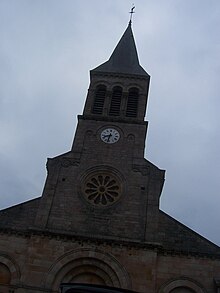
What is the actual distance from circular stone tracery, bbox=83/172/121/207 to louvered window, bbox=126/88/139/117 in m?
4.43

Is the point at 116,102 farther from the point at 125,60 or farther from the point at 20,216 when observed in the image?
the point at 20,216

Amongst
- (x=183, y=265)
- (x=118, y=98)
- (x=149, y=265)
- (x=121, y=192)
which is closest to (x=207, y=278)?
(x=183, y=265)

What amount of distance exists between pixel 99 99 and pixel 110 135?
295 centimetres

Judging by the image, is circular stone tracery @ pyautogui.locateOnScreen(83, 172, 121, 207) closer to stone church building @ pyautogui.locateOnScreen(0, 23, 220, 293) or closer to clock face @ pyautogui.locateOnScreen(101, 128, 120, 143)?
stone church building @ pyautogui.locateOnScreen(0, 23, 220, 293)

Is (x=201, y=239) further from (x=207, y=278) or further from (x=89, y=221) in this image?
(x=89, y=221)

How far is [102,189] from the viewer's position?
20.5 metres

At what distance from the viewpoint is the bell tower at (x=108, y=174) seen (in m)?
19.2

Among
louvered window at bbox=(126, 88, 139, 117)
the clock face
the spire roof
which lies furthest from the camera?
the spire roof

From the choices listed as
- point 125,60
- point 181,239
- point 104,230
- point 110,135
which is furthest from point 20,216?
point 125,60

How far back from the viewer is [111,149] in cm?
2198

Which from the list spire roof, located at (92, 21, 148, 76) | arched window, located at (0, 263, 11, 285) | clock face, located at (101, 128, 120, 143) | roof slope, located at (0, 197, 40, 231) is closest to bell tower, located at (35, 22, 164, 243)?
clock face, located at (101, 128, 120, 143)

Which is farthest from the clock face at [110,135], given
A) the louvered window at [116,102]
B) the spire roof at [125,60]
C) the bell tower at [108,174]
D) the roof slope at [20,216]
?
the roof slope at [20,216]

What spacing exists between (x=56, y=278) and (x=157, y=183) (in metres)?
6.57

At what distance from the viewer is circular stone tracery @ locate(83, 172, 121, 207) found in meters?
20.1
